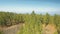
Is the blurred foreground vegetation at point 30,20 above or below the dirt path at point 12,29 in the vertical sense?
above

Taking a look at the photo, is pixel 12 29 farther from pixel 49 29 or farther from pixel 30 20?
pixel 49 29

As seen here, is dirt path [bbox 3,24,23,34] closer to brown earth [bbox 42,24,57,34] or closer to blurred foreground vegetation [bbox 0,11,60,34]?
blurred foreground vegetation [bbox 0,11,60,34]

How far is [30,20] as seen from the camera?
2.93m

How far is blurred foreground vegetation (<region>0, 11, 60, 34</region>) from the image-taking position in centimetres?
291

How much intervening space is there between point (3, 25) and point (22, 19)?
0.35 m

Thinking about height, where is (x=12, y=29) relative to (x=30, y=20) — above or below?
below

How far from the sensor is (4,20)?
9.59 ft

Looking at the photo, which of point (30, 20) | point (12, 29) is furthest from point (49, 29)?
point (12, 29)

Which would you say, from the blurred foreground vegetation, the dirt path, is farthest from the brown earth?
the dirt path

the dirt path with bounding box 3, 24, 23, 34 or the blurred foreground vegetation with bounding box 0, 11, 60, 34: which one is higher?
the blurred foreground vegetation with bounding box 0, 11, 60, 34

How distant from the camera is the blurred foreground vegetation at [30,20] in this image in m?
2.91

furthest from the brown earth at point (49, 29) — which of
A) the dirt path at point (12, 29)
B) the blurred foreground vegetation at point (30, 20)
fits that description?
the dirt path at point (12, 29)

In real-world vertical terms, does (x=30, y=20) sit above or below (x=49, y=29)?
above

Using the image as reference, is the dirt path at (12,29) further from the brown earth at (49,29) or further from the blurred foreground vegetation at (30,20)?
the brown earth at (49,29)
